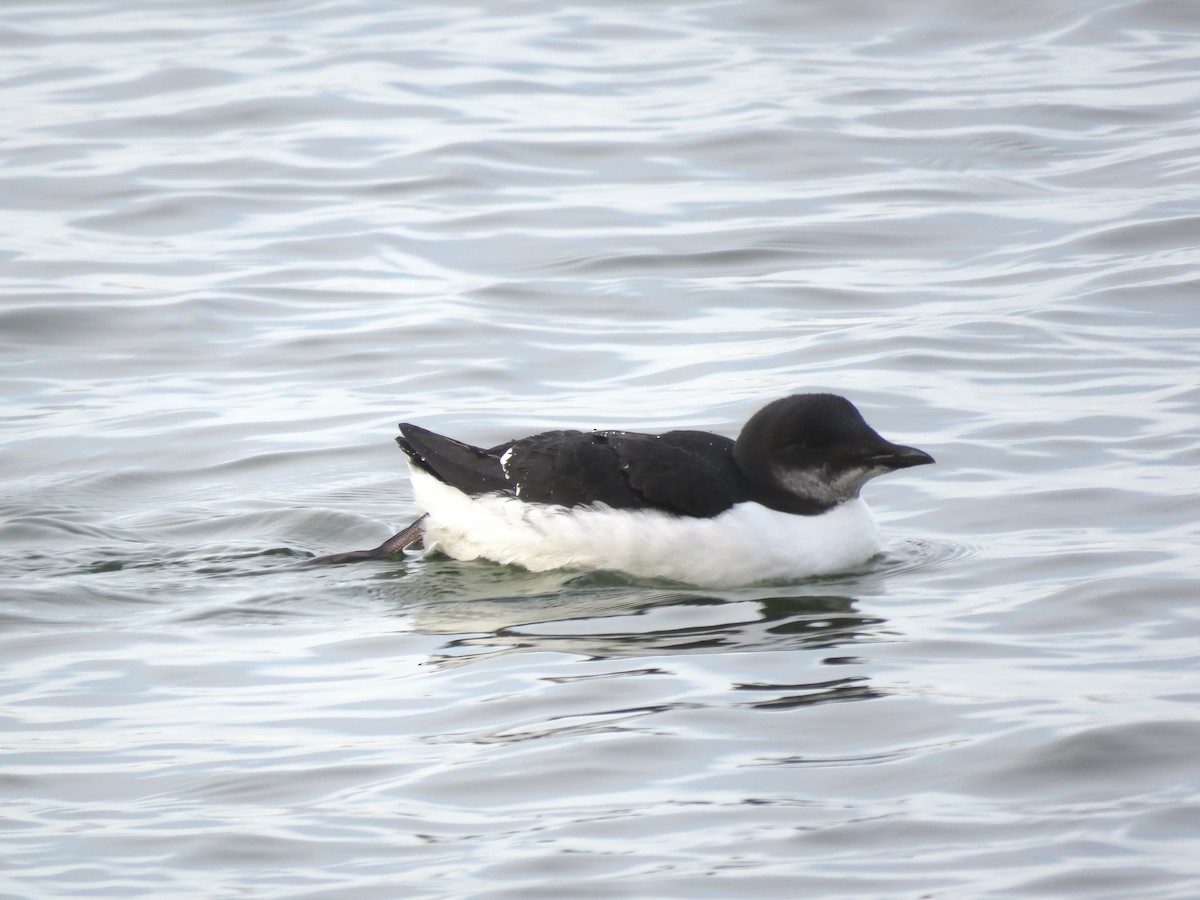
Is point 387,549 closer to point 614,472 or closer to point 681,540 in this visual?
point 614,472

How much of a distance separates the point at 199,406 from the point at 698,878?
20.9 ft

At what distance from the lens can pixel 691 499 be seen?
7.71m

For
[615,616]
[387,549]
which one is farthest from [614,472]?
[387,549]

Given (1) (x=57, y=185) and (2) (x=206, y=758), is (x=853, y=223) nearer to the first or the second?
(1) (x=57, y=185)

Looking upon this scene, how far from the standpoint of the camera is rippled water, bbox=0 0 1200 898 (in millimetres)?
5375

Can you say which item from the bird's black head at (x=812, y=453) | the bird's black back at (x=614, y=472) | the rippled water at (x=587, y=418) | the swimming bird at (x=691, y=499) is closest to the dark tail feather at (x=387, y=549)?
the swimming bird at (x=691, y=499)

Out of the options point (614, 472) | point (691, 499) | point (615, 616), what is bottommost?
point (615, 616)

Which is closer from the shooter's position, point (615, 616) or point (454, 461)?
point (615, 616)

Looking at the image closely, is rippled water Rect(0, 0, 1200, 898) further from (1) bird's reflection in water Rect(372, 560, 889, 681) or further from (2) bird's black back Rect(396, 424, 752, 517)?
(2) bird's black back Rect(396, 424, 752, 517)

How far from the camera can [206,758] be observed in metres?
5.93

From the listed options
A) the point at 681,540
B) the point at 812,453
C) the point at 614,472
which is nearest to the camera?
the point at 681,540

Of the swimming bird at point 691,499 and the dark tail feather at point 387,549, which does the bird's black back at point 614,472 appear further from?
the dark tail feather at point 387,549

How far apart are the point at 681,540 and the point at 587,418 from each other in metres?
2.46

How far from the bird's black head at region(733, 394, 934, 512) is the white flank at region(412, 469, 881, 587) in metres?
0.09
